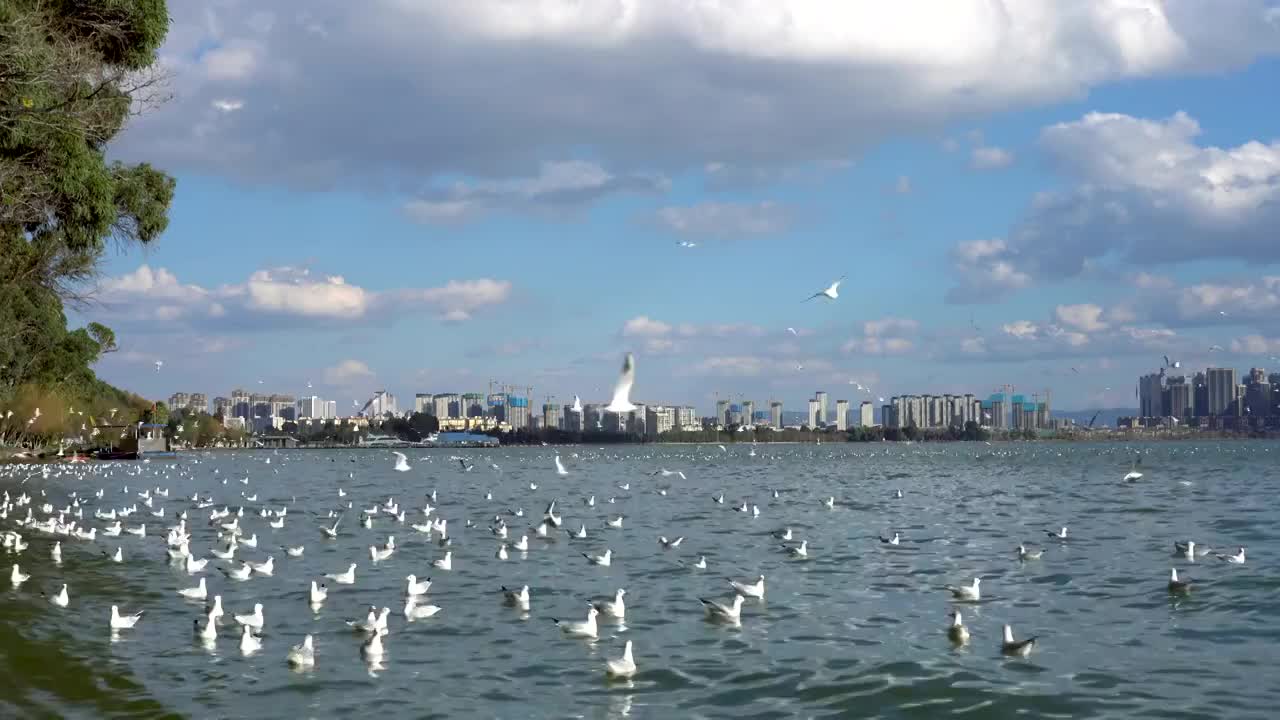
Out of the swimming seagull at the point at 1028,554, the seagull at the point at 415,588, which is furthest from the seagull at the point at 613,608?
the swimming seagull at the point at 1028,554

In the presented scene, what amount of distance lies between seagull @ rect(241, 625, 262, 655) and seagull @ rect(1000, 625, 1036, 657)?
11.1 meters

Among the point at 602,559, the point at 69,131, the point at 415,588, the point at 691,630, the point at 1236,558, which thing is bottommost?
the point at 691,630

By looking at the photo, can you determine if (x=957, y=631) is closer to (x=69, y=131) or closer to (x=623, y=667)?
(x=623, y=667)

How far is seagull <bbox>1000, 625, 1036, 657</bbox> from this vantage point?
1795 cm

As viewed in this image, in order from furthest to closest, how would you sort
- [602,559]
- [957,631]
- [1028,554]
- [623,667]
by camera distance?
[1028,554], [602,559], [957,631], [623,667]

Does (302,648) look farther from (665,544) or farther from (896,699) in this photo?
(665,544)

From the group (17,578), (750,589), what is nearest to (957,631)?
(750,589)

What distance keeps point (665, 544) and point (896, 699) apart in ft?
60.3

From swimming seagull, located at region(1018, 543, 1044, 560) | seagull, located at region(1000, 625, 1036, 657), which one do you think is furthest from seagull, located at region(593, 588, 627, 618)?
swimming seagull, located at region(1018, 543, 1044, 560)

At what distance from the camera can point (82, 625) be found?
20.1 meters

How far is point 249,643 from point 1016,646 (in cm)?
1135

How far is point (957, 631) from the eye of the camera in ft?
63.6

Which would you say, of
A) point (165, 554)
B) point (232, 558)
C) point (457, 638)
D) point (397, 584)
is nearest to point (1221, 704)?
point (457, 638)

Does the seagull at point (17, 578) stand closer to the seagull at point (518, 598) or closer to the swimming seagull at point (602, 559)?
the seagull at point (518, 598)
